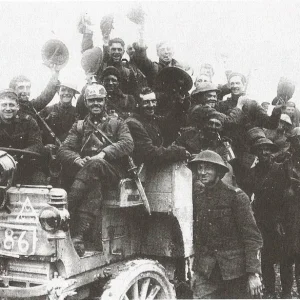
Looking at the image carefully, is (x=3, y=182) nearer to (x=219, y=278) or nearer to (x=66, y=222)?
(x=66, y=222)

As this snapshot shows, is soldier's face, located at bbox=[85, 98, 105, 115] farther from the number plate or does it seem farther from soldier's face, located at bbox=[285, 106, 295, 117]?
soldier's face, located at bbox=[285, 106, 295, 117]

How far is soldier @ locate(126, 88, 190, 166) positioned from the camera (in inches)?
246

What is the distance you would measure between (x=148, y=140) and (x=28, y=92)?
2.09 metres

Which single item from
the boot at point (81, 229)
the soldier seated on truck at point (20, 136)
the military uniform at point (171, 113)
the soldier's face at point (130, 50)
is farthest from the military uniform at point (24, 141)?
the soldier's face at point (130, 50)

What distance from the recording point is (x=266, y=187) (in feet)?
24.4

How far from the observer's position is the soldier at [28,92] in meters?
7.21

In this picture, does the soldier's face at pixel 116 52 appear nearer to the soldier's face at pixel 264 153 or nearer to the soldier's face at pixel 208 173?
the soldier's face at pixel 264 153

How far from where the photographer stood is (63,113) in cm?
757

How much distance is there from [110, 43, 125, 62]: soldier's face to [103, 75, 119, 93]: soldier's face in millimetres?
902

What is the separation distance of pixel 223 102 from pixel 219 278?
12.4 ft

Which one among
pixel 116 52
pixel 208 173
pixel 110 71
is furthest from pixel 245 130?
pixel 208 173

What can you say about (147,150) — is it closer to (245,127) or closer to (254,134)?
(254,134)

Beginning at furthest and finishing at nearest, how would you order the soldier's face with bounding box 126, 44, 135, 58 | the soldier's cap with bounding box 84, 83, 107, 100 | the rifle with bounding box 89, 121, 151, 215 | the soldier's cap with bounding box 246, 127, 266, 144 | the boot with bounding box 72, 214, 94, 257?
the soldier's face with bounding box 126, 44, 135, 58, the soldier's cap with bounding box 246, 127, 266, 144, the soldier's cap with bounding box 84, 83, 107, 100, the rifle with bounding box 89, 121, 151, 215, the boot with bounding box 72, 214, 94, 257

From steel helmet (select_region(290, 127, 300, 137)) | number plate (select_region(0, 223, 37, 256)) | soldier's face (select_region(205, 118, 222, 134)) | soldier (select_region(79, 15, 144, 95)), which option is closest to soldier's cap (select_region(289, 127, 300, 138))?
steel helmet (select_region(290, 127, 300, 137))
